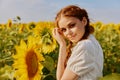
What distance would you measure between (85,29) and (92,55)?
Result: 0.29 metres

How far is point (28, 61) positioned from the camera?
3.04 m

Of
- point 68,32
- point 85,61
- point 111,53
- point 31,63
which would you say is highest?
point 68,32

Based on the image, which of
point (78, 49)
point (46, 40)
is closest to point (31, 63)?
point (46, 40)

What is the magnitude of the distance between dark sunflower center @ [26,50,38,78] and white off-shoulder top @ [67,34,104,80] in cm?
62

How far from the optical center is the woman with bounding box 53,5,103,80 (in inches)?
90.5

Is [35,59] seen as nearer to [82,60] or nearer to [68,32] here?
[68,32]

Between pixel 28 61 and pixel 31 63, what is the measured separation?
1.2 inches

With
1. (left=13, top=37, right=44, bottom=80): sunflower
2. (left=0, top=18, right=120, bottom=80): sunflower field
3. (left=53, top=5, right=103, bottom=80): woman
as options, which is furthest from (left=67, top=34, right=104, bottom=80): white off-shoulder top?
(left=13, top=37, right=44, bottom=80): sunflower

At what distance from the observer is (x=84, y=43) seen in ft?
7.73

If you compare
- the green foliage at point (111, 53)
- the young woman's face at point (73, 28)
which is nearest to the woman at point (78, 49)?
the young woman's face at point (73, 28)

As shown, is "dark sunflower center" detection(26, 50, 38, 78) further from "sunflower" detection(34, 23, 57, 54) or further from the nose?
the nose

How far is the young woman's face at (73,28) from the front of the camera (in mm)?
2438

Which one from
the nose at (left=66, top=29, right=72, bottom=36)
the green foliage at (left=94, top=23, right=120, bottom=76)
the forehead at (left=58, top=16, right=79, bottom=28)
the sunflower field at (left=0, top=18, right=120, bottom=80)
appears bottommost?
the green foliage at (left=94, top=23, right=120, bottom=76)

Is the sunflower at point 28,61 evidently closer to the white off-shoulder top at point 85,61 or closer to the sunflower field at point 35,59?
the sunflower field at point 35,59
